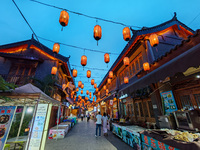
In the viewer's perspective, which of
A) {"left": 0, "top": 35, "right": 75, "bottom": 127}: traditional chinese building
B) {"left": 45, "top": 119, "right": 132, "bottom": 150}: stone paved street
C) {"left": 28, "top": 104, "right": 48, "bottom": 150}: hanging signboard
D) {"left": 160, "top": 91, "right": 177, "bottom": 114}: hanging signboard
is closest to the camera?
{"left": 28, "top": 104, "right": 48, "bottom": 150}: hanging signboard

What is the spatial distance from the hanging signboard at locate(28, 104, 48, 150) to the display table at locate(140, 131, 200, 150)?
504cm

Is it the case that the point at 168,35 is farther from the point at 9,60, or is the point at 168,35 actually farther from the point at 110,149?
the point at 9,60

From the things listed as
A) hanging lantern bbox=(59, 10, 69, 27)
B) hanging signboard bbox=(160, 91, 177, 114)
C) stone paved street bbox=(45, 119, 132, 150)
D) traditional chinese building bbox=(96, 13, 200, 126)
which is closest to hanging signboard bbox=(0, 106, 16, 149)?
stone paved street bbox=(45, 119, 132, 150)

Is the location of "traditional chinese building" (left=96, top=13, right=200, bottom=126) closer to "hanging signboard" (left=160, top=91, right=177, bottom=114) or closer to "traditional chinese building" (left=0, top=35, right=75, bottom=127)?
"hanging signboard" (left=160, top=91, right=177, bottom=114)

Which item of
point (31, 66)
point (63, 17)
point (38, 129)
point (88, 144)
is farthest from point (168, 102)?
point (31, 66)

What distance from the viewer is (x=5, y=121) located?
4.02 m

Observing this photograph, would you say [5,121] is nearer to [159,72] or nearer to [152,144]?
[152,144]

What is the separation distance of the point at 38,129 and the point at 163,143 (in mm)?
5588

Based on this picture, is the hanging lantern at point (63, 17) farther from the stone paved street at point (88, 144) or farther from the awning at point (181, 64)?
the stone paved street at point (88, 144)

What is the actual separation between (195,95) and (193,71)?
118 centimetres

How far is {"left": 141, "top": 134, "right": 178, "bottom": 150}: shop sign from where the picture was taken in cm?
274

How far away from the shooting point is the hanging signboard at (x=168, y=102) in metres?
5.00

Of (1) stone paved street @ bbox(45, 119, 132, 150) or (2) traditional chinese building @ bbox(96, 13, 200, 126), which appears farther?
(1) stone paved street @ bbox(45, 119, 132, 150)

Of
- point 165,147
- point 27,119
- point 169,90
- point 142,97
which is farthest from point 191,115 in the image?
point 27,119
